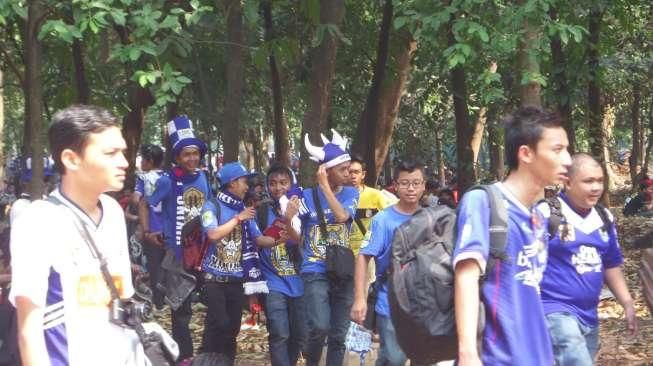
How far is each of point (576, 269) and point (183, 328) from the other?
144 inches

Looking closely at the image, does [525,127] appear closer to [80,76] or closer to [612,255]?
[612,255]

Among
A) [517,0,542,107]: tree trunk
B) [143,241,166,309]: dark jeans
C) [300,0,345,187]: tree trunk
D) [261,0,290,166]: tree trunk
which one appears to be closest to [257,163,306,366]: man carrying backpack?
[517,0,542,107]: tree trunk

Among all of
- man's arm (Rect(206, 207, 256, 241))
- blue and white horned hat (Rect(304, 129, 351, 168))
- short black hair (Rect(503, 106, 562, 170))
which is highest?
blue and white horned hat (Rect(304, 129, 351, 168))

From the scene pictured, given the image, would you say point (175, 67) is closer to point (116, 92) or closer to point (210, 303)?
point (210, 303)

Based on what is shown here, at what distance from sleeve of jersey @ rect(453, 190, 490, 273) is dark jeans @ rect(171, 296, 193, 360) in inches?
178

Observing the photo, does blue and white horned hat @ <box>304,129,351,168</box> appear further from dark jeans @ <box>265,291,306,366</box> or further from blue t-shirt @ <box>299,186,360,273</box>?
dark jeans @ <box>265,291,306,366</box>

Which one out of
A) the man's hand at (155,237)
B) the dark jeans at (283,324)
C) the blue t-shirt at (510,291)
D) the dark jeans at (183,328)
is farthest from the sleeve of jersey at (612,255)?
the man's hand at (155,237)

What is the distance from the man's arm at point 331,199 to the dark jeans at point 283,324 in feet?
2.25

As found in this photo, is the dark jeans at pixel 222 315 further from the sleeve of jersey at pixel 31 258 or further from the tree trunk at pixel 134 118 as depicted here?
the tree trunk at pixel 134 118

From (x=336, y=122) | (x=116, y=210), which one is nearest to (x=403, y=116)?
(x=336, y=122)

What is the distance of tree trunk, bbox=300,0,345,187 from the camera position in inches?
434

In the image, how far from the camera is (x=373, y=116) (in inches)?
571

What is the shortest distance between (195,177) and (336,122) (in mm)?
12199

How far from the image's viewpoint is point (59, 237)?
138 inches
